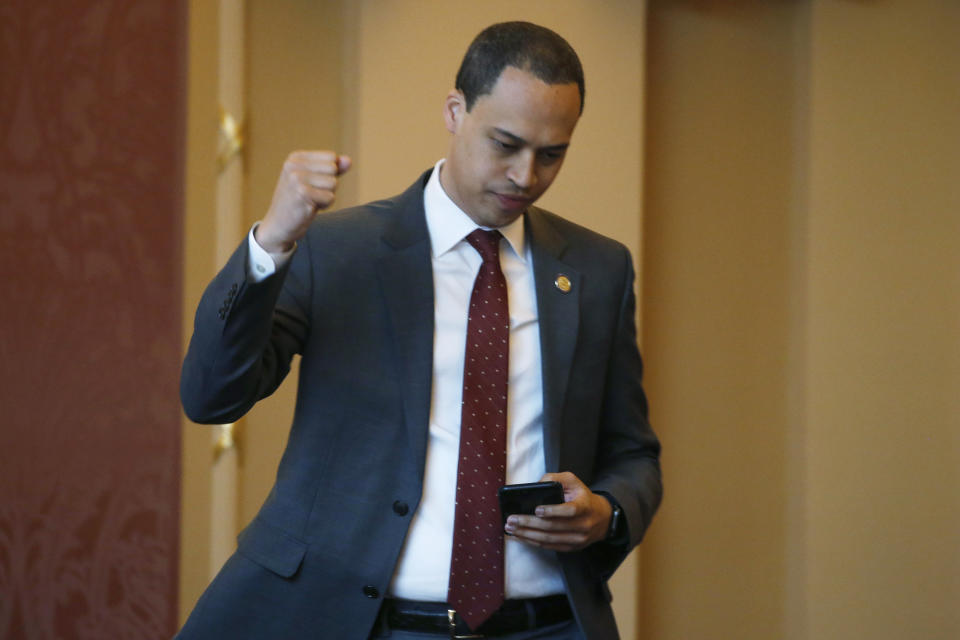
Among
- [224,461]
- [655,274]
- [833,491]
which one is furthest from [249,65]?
[833,491]

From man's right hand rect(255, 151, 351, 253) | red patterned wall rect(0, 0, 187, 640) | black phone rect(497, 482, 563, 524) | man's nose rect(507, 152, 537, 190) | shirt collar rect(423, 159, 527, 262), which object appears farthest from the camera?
red patterned wall rect(0, 0, 187, 640)

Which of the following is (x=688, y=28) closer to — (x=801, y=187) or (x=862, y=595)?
(x=801, y=187)

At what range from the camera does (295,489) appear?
1.79m

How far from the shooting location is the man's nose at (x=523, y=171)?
6.13 feet

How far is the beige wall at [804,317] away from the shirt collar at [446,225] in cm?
209

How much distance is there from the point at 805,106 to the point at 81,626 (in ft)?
10.1

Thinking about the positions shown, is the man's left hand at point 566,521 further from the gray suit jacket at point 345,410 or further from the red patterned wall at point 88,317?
the red patterned wall at point 88,317

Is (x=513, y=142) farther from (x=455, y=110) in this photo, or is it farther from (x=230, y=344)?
(x=230, y=344)

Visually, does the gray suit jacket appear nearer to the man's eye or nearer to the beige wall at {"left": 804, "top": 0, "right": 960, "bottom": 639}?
the man's eye

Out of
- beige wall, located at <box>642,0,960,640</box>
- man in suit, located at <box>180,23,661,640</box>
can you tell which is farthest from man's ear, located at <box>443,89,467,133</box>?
beige wall, located at <box>642,0,960,640</box>

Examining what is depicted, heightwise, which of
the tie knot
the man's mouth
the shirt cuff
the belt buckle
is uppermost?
the man's mouth

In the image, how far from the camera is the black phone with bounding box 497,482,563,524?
172cm

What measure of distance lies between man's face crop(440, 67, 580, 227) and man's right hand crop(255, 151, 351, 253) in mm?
344

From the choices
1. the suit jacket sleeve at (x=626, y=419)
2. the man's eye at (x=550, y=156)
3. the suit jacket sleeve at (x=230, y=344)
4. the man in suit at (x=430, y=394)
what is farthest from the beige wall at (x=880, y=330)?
the suit jacket sleeve at (x=230, y=344)
